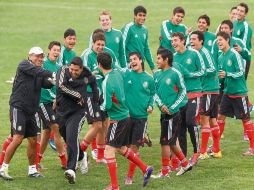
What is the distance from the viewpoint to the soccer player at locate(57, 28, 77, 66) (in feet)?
52.6

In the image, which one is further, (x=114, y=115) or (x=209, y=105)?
(x=209, y=105)

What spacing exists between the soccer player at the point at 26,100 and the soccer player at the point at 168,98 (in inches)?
72.1

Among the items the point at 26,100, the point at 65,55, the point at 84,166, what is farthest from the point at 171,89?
the point at 65,55

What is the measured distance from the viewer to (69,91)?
13.9 meters

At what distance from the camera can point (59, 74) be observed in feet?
46.1

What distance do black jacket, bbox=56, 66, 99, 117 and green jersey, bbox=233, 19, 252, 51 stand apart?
571 centimetres

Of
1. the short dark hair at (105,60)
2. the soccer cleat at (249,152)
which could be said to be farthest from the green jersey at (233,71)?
the short dark hair at (105,60)

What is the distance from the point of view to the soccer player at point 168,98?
14.2 metres

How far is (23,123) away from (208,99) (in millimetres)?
3652

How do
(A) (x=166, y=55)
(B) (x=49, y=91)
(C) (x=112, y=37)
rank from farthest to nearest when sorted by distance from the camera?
(C) (x=112, y=37) → (B) (x=49, y=91) → (A) (x=166, y=55)

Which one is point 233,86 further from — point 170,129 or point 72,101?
point 72,101

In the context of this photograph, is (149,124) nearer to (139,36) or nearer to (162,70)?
(139,36)

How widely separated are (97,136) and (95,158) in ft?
1.45

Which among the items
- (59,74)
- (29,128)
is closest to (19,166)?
(29,128)
